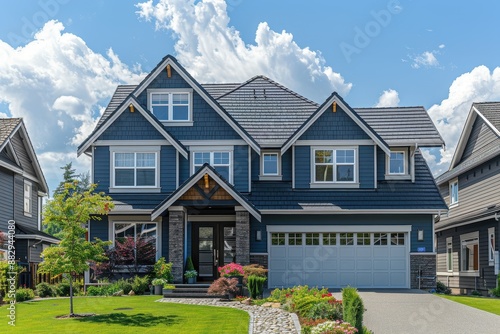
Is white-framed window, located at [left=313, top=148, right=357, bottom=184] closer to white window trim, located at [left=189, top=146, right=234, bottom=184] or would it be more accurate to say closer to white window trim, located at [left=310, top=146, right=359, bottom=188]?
white window trim, located at [left=310, top=146, right=359, bottom=188]

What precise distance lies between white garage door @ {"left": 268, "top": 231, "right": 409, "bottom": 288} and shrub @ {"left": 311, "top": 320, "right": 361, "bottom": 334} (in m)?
12.9

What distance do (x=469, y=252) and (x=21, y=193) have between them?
866 inches

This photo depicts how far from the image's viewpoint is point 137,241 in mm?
24906

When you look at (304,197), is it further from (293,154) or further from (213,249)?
(213,249)

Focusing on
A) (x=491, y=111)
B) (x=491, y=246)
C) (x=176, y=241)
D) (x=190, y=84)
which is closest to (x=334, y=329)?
(x=176, y=241)

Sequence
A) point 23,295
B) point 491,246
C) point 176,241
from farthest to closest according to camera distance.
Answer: point 491,246 → point 176,241 → point 23,295

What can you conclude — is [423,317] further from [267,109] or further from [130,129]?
[267,109]

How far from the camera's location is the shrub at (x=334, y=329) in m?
12.5

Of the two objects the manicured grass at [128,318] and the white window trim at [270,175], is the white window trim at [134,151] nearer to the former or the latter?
the white window trim at [270,175]

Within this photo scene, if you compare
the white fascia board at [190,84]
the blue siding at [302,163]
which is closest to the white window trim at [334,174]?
the blue siding at [302,163]

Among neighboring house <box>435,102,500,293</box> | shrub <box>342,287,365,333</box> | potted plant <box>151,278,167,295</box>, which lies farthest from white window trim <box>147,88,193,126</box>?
shrub <box>342,287,365,333</box>

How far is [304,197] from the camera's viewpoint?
26391 mm

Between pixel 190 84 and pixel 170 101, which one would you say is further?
pixel 170 101

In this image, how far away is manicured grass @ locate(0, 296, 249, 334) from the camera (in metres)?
14.3
